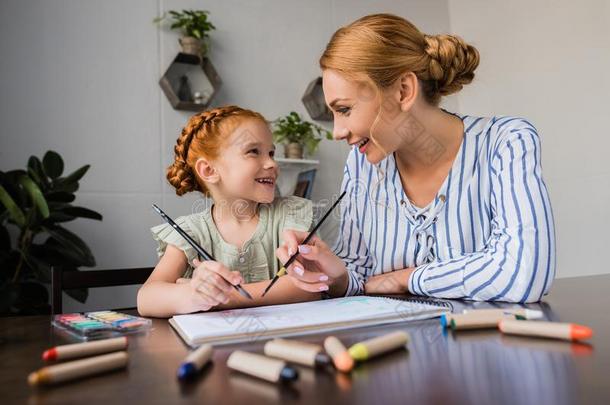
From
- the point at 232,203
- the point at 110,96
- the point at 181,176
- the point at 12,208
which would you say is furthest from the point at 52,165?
the point at 232,203

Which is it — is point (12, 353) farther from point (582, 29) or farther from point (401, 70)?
point (582, 29)

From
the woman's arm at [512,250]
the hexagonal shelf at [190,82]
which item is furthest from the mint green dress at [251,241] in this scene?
the hexagonal shelf at [190,82]

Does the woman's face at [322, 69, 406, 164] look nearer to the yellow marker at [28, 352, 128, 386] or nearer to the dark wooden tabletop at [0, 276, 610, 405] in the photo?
the dark wooden tabletop at [0, 276, 610, 405]

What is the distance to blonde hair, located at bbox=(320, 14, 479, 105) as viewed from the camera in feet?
3.79

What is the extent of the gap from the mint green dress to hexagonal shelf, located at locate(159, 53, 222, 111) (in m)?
1.38

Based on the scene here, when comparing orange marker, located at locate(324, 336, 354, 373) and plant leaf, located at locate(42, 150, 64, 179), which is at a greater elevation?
plant leaf, located at locate(42, 150, 64, 179)

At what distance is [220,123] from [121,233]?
4.41 feet

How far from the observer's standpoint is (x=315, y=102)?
9.80ft

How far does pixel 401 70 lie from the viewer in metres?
1.19

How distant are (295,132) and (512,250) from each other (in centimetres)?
189

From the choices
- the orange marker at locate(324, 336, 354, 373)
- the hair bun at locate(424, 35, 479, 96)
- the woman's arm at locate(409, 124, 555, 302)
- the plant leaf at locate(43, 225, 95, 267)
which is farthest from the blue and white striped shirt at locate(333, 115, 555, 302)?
the plant leaf at locate(43, 225, 95, 267)

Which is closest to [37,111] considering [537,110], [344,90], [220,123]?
[220,123]

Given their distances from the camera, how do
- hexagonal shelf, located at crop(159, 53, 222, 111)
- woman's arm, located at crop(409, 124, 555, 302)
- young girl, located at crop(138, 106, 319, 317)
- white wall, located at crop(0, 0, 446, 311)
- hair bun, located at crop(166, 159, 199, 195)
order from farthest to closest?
hexagonal shelf, located at crop(159, 53, 222, 111) → white wall, located at crop(0, 0, 446, 311) → hair bun, located at crop(166, 159, 199, 195) → young girl, located at crop(138, 106, 319, 317) → woman's arm, located at crop(409, 124, 555, 302)

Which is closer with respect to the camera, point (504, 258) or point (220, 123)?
point (504, 258)
